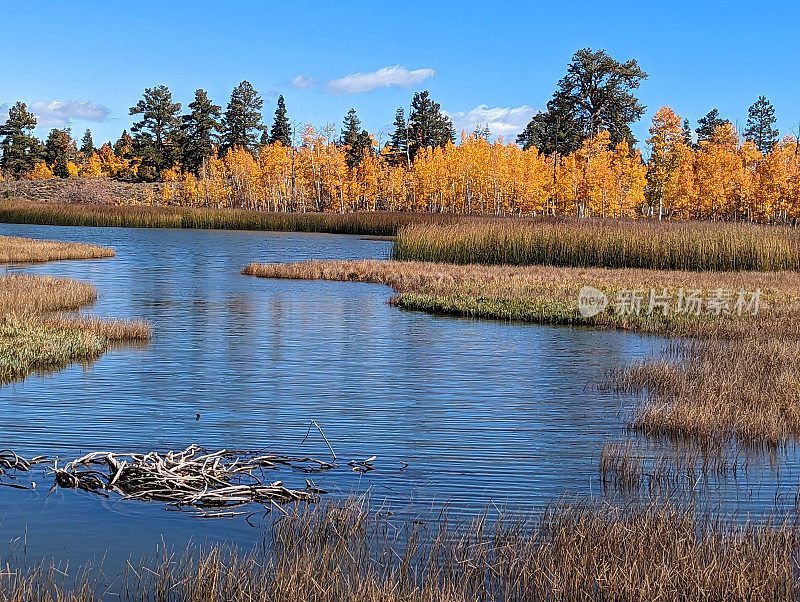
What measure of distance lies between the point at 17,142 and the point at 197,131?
87.9 ft

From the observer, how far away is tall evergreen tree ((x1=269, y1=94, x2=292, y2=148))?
371ft

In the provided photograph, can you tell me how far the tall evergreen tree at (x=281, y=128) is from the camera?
371 ft

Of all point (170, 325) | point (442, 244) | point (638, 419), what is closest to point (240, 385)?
point (638, 419)

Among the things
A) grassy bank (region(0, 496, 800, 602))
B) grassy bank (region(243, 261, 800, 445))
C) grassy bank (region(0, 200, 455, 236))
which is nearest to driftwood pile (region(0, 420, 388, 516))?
grassy bank (region(0, 496, 800, 602))

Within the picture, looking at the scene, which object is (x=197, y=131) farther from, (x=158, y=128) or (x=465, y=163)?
(x=465, y=163)

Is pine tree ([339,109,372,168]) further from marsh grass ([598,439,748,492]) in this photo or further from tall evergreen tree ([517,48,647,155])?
marsh grass ([598,439,748,492])

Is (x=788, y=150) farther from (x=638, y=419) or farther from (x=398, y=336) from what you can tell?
(x=638, y=419)

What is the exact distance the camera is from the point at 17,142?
375 ft

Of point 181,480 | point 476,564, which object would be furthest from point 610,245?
point 476,564

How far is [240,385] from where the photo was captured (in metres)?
11.7

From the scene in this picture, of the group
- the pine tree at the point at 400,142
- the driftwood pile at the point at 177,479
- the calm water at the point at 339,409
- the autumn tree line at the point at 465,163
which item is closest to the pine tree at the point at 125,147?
the autumn tree line at the point at 465,163

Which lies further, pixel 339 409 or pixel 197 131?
pixel 197 131

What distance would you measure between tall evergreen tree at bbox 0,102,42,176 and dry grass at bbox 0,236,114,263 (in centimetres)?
8290

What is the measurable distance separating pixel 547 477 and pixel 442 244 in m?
25.0
